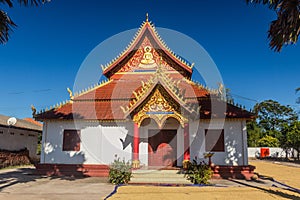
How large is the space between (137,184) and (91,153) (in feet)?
12.1

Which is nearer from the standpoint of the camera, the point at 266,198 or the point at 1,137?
the point at 266,198

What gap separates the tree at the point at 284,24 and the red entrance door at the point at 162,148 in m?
6.64

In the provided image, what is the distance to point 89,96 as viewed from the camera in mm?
14445

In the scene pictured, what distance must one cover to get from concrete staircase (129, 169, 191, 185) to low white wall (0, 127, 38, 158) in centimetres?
1318

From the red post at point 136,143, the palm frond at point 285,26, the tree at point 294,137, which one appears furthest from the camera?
the tree at point 294,137

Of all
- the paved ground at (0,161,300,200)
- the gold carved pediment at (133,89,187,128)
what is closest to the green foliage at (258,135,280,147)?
the gold carved pediment at (133,89,187,128)

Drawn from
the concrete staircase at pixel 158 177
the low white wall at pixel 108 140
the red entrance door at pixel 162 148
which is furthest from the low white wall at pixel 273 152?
the concrete staircase at pixel 158 177

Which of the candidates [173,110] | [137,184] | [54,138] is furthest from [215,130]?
[54,138]

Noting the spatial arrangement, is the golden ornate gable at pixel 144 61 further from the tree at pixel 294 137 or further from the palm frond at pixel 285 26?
the tree at pixel 294 137

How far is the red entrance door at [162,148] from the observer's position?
1252 cm

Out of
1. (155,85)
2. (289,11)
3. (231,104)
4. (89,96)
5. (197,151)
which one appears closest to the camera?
(289,11)

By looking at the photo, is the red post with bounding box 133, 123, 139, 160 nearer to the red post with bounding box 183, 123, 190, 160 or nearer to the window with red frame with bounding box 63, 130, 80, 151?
the red post with bounding box 183, 123, 190, 160

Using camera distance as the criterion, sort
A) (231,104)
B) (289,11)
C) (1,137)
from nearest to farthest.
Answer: (289,11)
(231,104)
(1,137)

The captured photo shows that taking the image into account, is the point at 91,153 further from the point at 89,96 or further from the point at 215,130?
the point at 215,130
